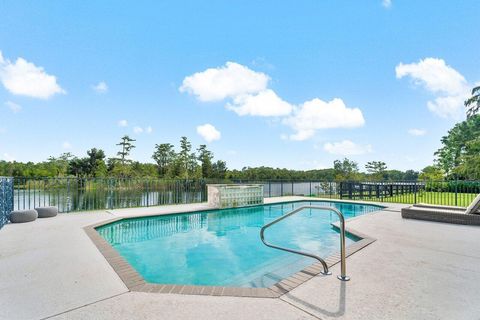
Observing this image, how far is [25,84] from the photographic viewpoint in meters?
11.3

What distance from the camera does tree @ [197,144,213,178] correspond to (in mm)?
34094

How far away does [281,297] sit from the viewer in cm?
251

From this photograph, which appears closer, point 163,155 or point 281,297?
point 281,297

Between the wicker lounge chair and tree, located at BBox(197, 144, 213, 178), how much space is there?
28.2 metres

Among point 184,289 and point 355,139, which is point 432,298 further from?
point 355,139

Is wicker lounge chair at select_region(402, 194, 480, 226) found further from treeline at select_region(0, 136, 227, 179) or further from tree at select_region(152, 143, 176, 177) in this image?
tree at select_region(152, 143, 176, 177)

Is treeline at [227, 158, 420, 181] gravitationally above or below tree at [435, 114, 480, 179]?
below

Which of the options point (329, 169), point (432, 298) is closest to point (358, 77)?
point (432, 298)

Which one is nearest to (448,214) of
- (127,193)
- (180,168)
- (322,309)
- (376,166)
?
(322,309)

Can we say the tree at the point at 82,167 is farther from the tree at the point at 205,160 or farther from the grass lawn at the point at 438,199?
the grass lawn at the point at 438,199

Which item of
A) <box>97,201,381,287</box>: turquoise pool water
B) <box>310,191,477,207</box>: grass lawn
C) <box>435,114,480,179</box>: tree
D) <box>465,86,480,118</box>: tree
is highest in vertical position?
<box>465,86,480,118</box>: tree

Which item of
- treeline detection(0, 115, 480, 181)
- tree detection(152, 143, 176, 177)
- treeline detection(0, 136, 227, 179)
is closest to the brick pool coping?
treeline detection(0, 115, 480, 181)

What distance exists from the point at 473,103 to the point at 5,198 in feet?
104

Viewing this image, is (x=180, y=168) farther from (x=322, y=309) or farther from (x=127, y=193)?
(x=322, y=309)
